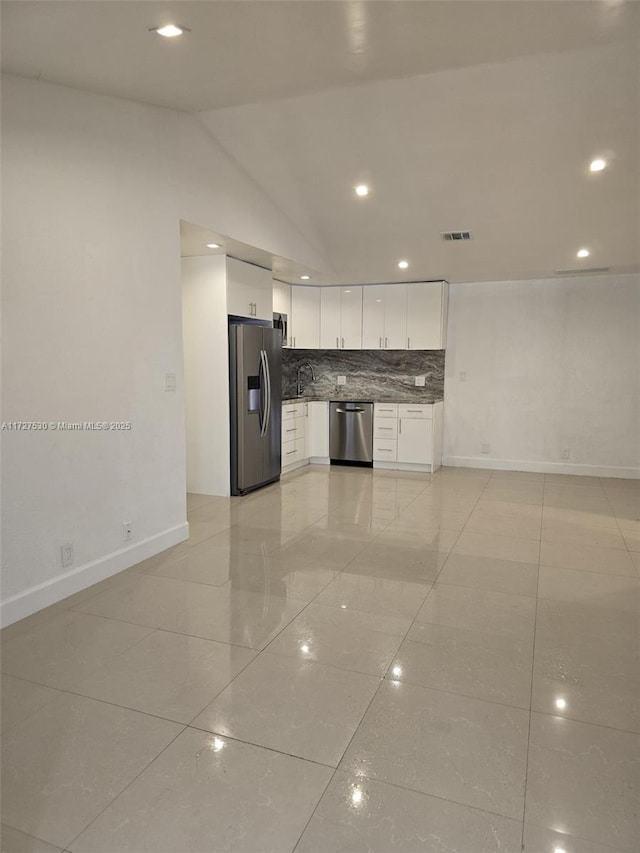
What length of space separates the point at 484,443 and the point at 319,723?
569cm

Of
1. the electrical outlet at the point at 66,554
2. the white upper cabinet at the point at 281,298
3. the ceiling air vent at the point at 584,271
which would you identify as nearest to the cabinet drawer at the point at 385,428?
the white upper cabinet at the point at 281,298

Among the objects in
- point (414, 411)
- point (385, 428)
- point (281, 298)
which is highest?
point (281, 298)

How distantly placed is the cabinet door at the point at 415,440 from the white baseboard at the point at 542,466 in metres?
0.77

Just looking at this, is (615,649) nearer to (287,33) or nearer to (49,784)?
(49,784)

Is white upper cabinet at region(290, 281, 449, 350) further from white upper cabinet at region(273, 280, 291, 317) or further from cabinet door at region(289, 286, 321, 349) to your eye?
white upper cabinet at region(273, 280, 291, 317)

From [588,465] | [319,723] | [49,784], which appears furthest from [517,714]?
[588,465]

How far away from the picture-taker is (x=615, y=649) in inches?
100

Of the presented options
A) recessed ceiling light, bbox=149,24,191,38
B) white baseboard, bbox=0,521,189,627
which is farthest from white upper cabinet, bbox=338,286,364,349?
recessed ceiling light, bbox=149,24,191,38

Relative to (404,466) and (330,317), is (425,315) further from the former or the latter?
(404,466)

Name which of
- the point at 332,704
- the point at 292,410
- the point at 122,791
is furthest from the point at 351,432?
the point at 122,791

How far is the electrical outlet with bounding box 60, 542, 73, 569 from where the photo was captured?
301 centimetres

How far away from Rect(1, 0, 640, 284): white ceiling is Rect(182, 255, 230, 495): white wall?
303 mm

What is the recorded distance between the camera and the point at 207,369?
17.2 feet

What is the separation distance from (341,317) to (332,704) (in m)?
5.60
